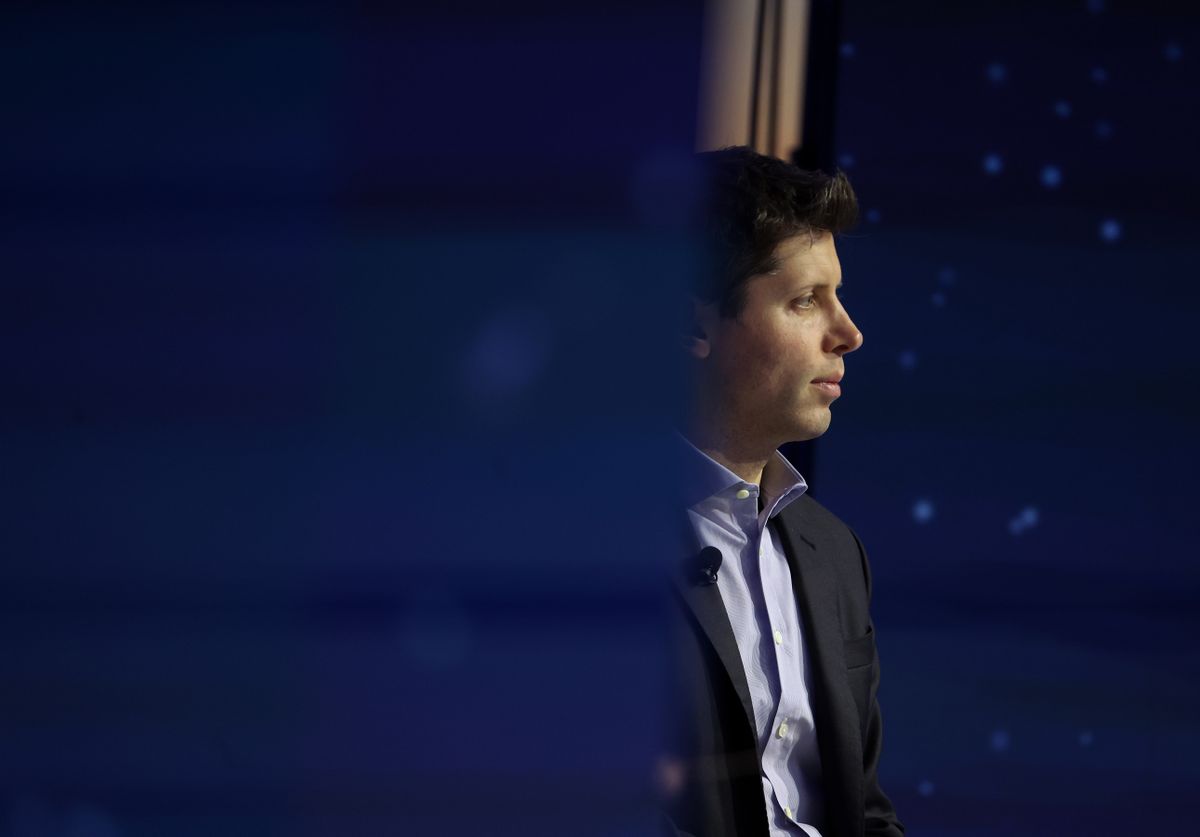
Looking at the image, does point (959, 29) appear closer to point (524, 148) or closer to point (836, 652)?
point (836, 652)

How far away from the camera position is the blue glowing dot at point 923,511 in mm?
2062

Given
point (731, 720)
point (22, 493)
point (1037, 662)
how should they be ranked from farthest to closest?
point (1037, 662)
point (731, 720)
point (22, 493)

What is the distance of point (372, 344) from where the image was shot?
909mm

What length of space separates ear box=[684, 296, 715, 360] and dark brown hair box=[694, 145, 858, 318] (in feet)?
0.05

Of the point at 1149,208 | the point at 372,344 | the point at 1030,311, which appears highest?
the point at 1149,208

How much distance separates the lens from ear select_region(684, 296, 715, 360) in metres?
1.55

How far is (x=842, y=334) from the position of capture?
60.1 inches

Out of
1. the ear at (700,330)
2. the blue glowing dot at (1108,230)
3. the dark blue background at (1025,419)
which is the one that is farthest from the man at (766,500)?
the blue glowing dot at (1108,230)

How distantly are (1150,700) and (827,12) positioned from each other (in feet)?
4.80

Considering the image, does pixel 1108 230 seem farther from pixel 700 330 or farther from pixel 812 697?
pixel 812 697

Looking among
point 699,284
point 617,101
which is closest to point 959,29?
point 699,284

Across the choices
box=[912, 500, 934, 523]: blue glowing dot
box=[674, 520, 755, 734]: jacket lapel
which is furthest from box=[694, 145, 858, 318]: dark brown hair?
box=[912, 500, 934, 523]: blue glowing dot

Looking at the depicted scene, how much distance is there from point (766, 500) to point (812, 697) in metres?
0.30

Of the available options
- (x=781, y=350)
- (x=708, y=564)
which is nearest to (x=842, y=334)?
(x=781, y=350)
